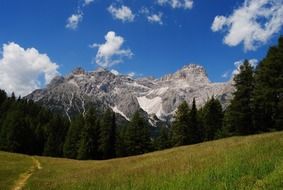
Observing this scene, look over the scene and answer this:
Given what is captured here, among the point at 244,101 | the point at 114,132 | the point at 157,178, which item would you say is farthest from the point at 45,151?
the point at 157,178

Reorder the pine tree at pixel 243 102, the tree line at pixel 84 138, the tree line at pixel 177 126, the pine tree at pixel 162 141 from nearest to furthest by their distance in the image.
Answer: the tree line at pixel 177 126 < the pine tree at pixel 243 102 < the tree line at pixel 84 138 < the pine tree at pixel 162 141

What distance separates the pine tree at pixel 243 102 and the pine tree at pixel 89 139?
37.5 meters

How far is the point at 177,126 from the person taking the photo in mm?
85438

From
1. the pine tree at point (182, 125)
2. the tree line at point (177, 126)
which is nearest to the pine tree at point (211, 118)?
the tree line at point (177, 126)

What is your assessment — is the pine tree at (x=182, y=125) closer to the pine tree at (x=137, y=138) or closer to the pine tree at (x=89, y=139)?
the pine tree at (x=137, y=138)

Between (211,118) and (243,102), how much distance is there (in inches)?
957

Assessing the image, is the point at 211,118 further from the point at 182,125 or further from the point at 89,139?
the point at 89,139

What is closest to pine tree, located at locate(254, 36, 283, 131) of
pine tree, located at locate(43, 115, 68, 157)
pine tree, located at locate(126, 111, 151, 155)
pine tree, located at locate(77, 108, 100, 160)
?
pine tree, located at locate(126, 111, 151, 155)

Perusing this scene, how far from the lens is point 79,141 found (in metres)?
95.0

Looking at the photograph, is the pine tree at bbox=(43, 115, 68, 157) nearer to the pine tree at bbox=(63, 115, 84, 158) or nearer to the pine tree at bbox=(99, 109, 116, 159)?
the pine tree at bbox=(63, 115, 84, 158)

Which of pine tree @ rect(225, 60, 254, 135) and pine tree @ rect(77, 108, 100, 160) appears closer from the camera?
pine tree @ rect(225, 60, 254, 135)

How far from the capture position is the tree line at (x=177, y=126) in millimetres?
57531

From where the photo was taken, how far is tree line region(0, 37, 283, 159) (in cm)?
5753

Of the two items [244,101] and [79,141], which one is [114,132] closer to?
[79,141]
